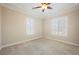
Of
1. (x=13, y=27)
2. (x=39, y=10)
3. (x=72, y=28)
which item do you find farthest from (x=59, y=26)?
(x=13, y=27)

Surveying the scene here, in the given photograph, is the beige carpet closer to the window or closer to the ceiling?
the window

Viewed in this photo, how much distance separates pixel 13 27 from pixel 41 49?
75 cm

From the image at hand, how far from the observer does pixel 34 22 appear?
2.54 m

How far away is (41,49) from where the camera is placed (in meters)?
2.41

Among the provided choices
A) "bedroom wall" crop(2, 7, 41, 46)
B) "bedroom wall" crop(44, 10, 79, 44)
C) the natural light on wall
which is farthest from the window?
"bedroom wall" crop(44, 10, 79, 44)

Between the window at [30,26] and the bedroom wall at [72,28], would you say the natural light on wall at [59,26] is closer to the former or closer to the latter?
the bedroom wall at [72,28]

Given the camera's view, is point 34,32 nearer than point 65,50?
No

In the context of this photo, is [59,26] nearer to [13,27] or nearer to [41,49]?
[41,49]

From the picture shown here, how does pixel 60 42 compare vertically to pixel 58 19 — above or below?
below

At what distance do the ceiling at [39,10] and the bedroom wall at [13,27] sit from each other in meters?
0.11
